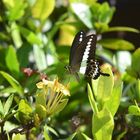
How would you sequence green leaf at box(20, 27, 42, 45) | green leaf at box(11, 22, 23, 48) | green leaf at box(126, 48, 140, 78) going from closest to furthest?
green leaf at box(126, 48, 140, 78), green leaf at box(20, 27, 42, 45), green leaf at box(11, 22, 23, 48)

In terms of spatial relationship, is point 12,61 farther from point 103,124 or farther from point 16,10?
point 103,124

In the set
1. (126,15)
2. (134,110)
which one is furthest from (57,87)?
(126,15)

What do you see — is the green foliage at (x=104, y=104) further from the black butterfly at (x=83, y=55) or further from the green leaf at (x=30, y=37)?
the green leaf at (x=30, y=37)

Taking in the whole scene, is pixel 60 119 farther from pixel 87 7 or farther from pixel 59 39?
pixel 59 39

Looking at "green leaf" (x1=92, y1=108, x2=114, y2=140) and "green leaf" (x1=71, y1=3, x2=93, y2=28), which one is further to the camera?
"green leaf" (x1=71, y1=3, x2=93, y2=28)

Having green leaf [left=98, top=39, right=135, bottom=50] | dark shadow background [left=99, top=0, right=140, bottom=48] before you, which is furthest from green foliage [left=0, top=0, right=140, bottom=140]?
dark shadow background [left=99, top=0, right=140, bottom=48]

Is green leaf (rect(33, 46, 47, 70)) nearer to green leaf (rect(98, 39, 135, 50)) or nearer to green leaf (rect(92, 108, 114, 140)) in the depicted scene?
green leaf (rect(98, 39, 135, 50))

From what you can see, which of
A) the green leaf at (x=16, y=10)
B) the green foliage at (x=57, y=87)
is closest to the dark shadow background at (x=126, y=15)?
the green foliage at (x=57, y=87)
